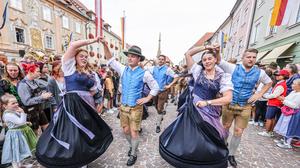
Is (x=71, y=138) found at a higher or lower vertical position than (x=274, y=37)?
lower

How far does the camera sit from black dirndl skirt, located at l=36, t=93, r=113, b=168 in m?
1.85

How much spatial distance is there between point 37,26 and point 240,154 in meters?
18.5

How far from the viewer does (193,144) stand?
1.72 meters

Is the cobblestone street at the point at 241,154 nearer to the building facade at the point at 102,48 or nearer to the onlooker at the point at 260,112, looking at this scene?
the onlooker at the point at 260,112

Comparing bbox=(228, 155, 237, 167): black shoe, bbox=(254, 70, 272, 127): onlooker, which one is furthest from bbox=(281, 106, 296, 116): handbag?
bbox=(228, 155, 237, 167): black shoe

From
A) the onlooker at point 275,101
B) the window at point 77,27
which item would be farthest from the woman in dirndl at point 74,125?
the window at point 77,27

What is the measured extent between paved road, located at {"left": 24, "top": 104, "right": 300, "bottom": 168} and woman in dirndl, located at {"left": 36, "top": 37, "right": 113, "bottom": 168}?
0.70 m

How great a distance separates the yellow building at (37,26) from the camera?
1158 centimetres

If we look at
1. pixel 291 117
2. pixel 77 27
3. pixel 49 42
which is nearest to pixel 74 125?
pixel 291 117

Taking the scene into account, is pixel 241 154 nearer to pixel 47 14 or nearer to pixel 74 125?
pixel 74 125

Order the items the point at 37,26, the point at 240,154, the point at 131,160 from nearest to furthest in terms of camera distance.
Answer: the point at 131,160 → the point at 240,154 → the point at 37,26

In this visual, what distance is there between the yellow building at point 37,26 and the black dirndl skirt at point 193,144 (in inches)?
A: 588

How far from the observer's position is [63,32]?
1738cm

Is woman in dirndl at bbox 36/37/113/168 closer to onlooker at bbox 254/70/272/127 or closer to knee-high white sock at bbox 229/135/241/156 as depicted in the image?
knee-high white sock at bbox 229/135/241/156
